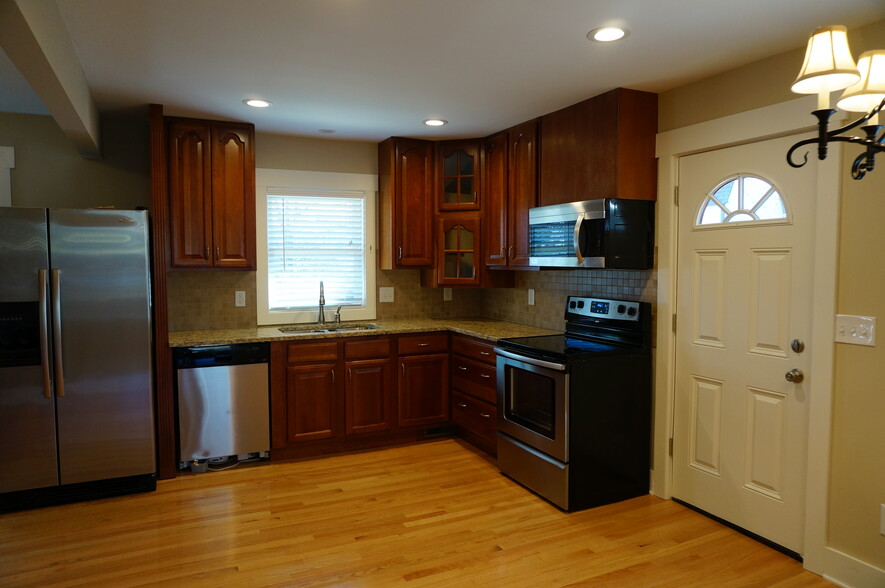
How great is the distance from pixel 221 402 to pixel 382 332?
46.8 inches

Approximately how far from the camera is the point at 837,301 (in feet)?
7.83

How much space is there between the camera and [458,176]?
449 cm

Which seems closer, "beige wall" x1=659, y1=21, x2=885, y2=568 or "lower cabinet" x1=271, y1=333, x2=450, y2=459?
"beige wall" x1=659, y1=21, x2=885, y2=568

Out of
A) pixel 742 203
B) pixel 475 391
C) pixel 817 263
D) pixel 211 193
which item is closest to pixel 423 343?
pixel 475 391

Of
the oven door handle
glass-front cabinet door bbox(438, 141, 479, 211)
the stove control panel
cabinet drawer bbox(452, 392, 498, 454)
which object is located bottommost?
cabinet drawer bbox(452, 392, 498, 454)

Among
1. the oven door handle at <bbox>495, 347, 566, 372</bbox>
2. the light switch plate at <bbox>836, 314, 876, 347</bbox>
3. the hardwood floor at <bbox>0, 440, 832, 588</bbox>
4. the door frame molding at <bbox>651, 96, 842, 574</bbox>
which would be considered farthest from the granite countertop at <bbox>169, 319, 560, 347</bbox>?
the light switch plate at <bbox>836, 314, 876, 347</bbox>

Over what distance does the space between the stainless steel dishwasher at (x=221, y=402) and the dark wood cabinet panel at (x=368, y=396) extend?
58 centimetres

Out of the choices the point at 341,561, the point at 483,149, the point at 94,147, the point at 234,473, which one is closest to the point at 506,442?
the point at 341,561

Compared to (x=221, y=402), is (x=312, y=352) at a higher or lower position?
higher

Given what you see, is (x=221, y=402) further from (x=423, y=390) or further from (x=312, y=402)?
(x=423, y=390)

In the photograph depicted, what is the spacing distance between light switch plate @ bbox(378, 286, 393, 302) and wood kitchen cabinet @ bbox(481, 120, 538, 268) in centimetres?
90

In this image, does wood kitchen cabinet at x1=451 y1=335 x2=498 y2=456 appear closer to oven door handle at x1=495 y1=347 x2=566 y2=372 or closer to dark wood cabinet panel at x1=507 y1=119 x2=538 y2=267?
oven door handle at x1=495 y1=347 x2=566 y2=372

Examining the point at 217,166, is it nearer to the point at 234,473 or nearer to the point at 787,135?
the point at 234,473

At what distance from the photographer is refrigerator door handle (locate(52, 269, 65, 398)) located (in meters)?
3.11
